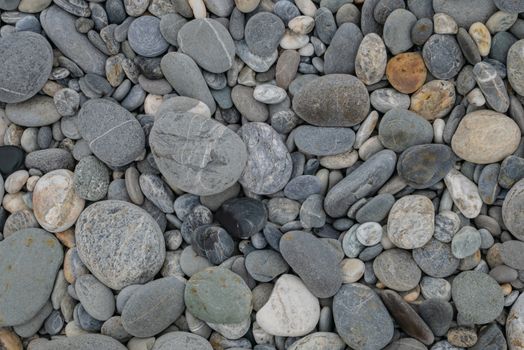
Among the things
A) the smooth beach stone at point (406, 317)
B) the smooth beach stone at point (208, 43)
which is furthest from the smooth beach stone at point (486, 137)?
the smooth beach stone at point (208, 43)

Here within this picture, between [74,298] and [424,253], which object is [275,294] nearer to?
[424,253]

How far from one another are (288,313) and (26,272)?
1.09 metres

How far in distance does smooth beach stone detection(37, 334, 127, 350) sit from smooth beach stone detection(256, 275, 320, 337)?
570mm

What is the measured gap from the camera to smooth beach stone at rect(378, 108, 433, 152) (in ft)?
6.46

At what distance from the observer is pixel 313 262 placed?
1.91m

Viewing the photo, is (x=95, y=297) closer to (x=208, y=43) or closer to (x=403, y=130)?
(x=208, y=43)

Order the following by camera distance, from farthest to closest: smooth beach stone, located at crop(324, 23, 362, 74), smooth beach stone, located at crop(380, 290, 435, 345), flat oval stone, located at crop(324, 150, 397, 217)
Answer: smooth beach stone, located at crop(324, 23, 362, 74)
flat oval stone, located at crop(324, 150, 397, 217)
smooth beach stone, located at crop(380, 290, 435, 345)

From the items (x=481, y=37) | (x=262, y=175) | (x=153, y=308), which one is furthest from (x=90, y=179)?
(x=481, y=37)

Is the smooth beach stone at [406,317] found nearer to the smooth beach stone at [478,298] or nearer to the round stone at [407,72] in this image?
the smooth beach stone at [478,298]

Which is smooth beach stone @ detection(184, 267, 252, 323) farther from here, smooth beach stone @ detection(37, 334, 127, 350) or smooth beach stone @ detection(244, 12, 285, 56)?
smooth beach stone @ detection(244, 12, 285, 56)

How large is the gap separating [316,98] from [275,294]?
82 centimetres

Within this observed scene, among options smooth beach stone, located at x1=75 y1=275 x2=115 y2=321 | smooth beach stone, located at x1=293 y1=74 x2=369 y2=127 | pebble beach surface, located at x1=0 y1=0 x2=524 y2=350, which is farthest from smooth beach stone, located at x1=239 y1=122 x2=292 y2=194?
smooth beach stone, located at x1=75 y1=275 x2=115 y2=321

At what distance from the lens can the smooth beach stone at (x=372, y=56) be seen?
6.57 ft

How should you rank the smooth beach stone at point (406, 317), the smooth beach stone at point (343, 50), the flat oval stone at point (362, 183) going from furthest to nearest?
the smooth beach stone at point (343, 50), the flat oval stone at point (362, 183), the smooth beach stone at point (406, 317)
